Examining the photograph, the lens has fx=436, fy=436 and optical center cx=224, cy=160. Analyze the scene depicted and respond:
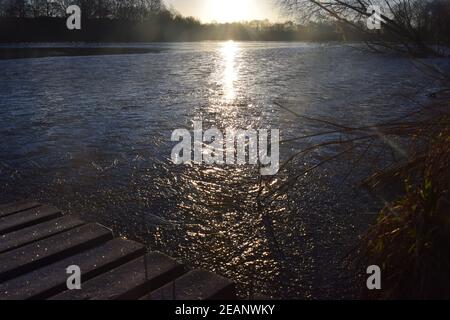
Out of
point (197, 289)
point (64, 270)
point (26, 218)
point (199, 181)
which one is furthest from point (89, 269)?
point (199, 181)

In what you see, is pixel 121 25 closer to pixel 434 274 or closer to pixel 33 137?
pixel 33 137

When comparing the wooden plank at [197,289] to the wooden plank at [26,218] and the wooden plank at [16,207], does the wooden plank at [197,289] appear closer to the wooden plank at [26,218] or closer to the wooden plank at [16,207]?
the wooden plank at [26,218]

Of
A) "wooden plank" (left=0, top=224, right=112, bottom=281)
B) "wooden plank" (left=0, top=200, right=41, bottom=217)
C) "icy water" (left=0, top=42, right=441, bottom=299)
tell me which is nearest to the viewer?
"wooden plank" (left=0, top=224, right=112, bottom=281)

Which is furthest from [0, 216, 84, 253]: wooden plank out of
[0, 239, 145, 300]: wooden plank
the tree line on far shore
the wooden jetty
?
the tree line on far shore

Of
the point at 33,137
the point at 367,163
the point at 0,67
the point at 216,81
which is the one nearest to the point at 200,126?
the point at 33,137

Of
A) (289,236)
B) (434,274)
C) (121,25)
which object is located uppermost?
(121,25)

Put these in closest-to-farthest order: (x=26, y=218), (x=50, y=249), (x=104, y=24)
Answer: (x=50, y=249), (x=26, y=218), (x=104, y=24)

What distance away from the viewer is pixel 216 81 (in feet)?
40.3

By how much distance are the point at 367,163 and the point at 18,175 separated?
11.8ft

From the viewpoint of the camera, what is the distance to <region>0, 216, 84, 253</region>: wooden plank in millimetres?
2559

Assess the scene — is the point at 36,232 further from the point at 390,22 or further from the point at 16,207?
the point at 390,22

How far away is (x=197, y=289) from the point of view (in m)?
2.14

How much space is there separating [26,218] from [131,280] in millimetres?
1212

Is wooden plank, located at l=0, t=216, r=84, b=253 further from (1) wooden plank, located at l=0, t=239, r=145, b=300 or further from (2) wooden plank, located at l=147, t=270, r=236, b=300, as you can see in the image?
(2) wooden plank, located at l=147, t=270, r=236, b=300
